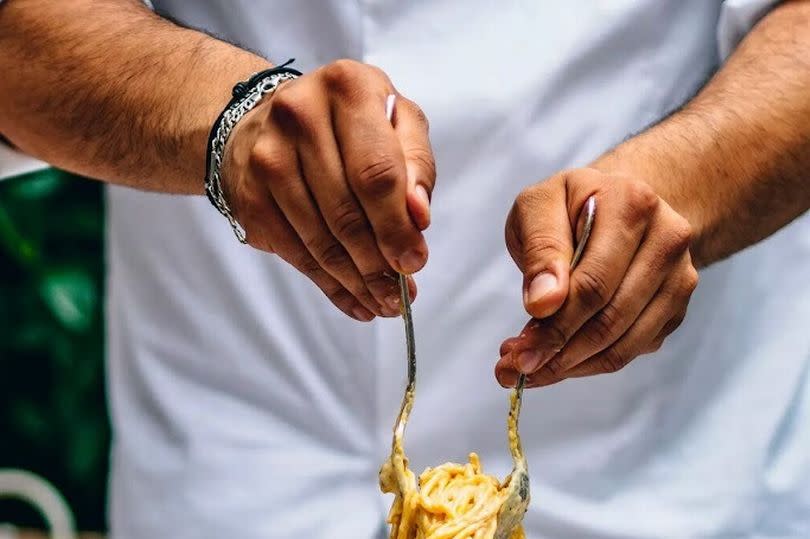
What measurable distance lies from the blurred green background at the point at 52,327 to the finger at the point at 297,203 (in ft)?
4.67

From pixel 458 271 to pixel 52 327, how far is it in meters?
1.24

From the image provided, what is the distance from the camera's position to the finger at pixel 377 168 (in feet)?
2.52

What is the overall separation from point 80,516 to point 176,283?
120cm

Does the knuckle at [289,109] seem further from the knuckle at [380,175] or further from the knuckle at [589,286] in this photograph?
the knuckle at [589,286]

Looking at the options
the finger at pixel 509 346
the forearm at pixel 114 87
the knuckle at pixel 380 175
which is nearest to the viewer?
the knuckle at pixel 380 175

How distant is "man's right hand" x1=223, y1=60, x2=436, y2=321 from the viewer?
77cm

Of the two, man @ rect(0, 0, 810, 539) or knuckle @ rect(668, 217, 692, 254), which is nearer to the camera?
knuckle @ rect(668, 217, 692, 254)

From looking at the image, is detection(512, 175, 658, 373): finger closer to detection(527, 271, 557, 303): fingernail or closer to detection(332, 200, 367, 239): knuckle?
detection(527, 271, 557, 303): fingernail

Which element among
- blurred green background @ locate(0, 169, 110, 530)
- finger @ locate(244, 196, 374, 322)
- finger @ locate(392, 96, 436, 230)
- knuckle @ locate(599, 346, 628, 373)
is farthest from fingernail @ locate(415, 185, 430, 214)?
blurred green background @ locate(0, 169, 110, 530)

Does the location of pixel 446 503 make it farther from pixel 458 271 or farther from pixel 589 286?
pixel 458 271

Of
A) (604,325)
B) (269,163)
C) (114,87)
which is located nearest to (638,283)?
(604,325)

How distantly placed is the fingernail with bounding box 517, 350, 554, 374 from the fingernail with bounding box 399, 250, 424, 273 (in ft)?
0.39

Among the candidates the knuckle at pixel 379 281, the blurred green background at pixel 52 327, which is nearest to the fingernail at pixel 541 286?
the knuckle at pixel 379 281

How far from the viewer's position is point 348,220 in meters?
0.79
